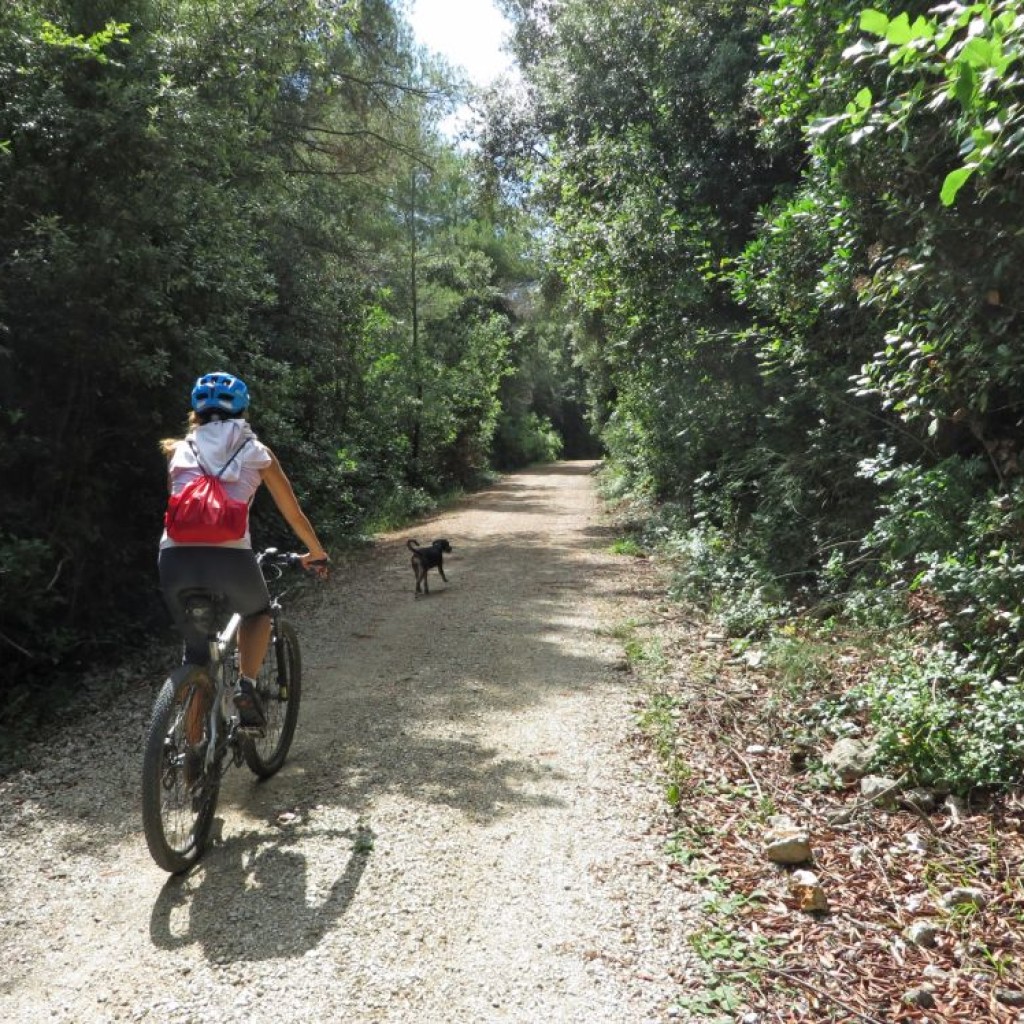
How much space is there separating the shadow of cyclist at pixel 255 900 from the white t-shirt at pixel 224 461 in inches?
53.6

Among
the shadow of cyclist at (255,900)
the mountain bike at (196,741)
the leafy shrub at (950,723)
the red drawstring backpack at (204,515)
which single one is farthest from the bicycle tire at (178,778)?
the leafy shrub at (950,723)

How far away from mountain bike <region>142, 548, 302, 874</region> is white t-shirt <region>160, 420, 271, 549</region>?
346 mm

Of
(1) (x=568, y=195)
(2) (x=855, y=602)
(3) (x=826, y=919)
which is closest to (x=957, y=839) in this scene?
(3) (x=826, y=919)

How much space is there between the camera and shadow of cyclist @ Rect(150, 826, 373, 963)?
2.85 metres

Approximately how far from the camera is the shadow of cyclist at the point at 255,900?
285 cm

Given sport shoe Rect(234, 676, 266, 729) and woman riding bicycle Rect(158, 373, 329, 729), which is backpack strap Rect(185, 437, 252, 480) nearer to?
woman riding bicycle Rect(158, 373, 329, 729)

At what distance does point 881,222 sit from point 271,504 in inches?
274

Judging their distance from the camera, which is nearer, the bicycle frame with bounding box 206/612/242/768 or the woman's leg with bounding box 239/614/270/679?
the bicycle frame with bounding box 206/612/242/768

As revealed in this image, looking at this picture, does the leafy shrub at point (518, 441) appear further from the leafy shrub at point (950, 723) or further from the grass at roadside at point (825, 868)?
the leafy shrub at point (950, 723)

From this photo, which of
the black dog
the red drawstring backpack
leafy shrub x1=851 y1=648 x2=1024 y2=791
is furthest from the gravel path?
the black dog

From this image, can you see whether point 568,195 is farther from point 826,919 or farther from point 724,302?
point 826,919

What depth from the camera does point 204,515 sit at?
3.39 metres

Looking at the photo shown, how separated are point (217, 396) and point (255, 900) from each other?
7.20ft

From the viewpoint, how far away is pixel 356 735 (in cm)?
484
